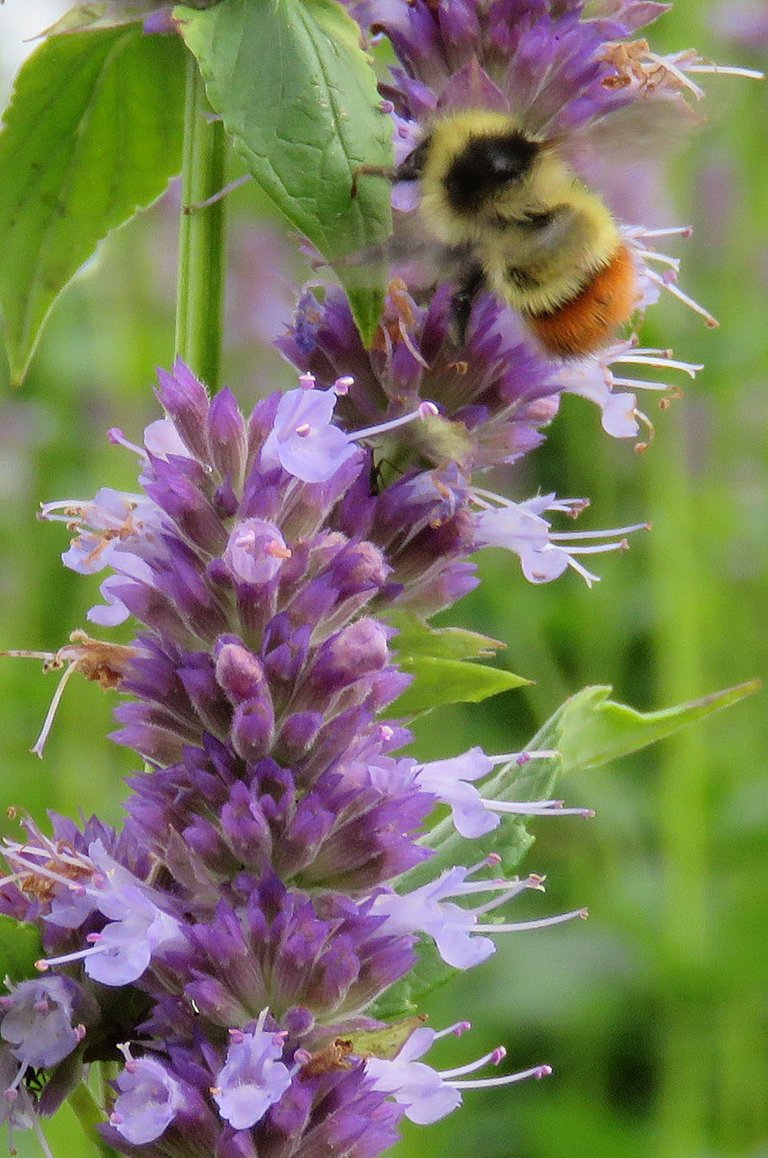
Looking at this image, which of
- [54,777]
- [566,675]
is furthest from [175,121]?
[566,675]

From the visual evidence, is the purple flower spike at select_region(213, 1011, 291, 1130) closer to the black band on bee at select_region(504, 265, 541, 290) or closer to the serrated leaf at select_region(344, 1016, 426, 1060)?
the serrated leaf at select_region(344, 1016, 426, 1060)

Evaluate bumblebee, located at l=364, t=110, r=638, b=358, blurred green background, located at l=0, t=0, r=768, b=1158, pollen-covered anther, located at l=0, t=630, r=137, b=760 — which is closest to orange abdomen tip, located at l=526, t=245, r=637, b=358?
bumblebee, located at l=364, t=110, r=638, b=358

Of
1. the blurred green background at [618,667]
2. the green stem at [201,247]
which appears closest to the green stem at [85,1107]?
the green stem at [201,247]

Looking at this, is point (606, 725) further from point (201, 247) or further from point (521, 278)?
point (201, 247)

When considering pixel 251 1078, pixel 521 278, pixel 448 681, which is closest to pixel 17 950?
pixel 251 1078

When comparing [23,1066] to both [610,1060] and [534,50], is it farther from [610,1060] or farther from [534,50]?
[610,1060]
